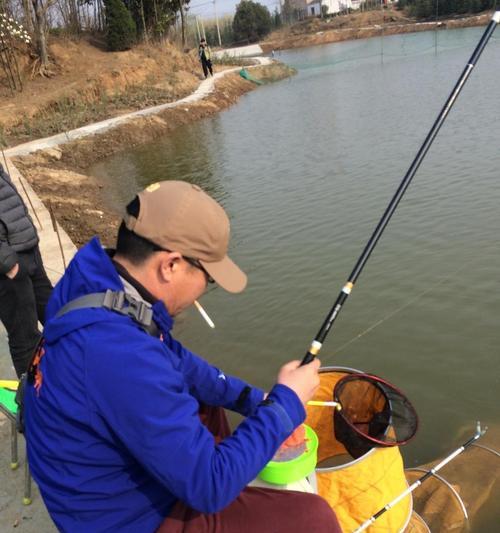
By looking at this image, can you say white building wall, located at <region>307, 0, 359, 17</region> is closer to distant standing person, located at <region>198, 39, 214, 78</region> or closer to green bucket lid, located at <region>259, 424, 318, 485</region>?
distant standing person, located at <region>198, 39, 214, 78</region>

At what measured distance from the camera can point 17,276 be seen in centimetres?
345

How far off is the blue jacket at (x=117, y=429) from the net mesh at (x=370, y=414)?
91 centimetres

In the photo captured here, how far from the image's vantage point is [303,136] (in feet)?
47.1

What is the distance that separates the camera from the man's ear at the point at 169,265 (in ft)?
5.45

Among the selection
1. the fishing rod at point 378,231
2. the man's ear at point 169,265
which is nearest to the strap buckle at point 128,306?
the man's ear at point 169,265

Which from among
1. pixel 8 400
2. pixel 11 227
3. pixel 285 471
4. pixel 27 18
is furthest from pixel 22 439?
pixel 27 18

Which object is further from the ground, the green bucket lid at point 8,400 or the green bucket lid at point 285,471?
the green bucket lid at point 285,471

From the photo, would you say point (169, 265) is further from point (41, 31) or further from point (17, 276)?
point (41, 31)

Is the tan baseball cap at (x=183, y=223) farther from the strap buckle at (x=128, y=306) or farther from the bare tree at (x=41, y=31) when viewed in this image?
the bare tree at (x=41, y=31)

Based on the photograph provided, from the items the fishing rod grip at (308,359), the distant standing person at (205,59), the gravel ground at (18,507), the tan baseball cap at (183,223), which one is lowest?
the gravel ground at (18,507)

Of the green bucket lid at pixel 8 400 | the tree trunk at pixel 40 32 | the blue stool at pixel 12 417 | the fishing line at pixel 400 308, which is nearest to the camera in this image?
the blue stool at pixel 12 417

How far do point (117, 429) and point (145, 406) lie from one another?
10cm

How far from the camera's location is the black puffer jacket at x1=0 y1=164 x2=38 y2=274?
3.32 metres

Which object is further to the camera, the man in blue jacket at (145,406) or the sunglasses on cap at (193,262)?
the sunglasses on cap at (193,262)
